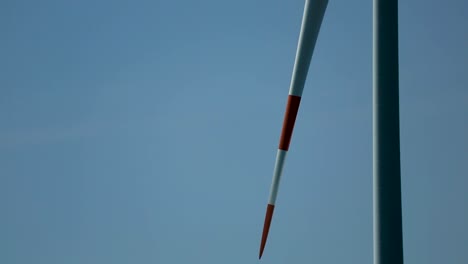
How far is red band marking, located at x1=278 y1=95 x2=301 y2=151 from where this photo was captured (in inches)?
1030

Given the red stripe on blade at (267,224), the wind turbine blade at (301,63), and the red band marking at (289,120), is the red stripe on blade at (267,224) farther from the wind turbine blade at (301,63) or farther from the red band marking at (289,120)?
the red band marking at (289,120)

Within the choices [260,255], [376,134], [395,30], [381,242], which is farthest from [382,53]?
[260,255]

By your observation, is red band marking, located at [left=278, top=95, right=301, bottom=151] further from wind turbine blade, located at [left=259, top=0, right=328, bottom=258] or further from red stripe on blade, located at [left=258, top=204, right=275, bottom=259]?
red stripe on blade, located at [left=258, top=204, right=275, bottom=259]

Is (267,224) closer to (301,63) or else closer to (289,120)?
(289,120)

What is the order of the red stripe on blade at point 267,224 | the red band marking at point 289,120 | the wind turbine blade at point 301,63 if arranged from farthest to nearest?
the red stripe on blade at point 267,224, the wind turbine blade at point 301,63, the red band marking at point 289,120

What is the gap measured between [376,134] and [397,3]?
183 inches

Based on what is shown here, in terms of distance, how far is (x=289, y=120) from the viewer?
26.1 metres

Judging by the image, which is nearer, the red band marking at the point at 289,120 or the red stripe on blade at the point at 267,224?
the red band marking at the point at 289,120

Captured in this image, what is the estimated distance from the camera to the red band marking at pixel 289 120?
85.8 ft

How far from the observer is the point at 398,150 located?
22.5m

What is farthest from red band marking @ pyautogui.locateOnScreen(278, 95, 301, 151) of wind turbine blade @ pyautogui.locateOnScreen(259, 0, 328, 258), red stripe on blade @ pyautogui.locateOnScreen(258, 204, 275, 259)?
red stripe on blade @ pyautogui.locateOnScreen(258, 204, 275, 259)

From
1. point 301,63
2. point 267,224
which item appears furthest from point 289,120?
point 267,224

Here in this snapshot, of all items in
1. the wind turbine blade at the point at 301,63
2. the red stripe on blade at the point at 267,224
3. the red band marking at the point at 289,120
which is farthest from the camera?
the red stripe on blade at the point at 267,224

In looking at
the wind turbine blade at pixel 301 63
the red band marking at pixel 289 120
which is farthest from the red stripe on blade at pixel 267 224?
the red band marking at pixel 289 120
